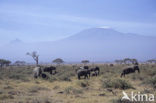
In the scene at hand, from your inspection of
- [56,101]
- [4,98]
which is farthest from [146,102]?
[4,98]

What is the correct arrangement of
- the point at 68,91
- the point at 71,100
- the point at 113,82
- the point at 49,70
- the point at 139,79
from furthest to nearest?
1. the point at 49,70
2. the point at 139,79
3. the point at 113,82
4. the point at 68,91
5. the point at 71,100

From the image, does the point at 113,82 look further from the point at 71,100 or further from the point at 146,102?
the point at 146,102

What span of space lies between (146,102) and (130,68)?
17.7 meters

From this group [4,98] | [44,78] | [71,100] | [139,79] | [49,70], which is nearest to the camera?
[71,100]

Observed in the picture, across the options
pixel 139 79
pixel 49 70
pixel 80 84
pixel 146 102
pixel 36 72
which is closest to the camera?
pixel 146 102

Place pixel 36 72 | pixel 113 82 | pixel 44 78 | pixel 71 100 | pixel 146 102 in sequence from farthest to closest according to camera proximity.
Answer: pixel 36 72
pixel 44 78
pixel 113 82
pixel 71 100
pixel 146 102

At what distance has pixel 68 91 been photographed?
14742 millimetres

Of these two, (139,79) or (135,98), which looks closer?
(135,98)

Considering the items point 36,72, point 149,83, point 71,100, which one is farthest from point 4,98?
point 36,72

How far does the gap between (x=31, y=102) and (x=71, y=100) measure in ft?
7.94

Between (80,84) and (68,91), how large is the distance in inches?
171

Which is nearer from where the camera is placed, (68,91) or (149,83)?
(68,91)

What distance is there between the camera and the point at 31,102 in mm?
11445

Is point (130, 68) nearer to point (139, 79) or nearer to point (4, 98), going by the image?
point (139, 79)
